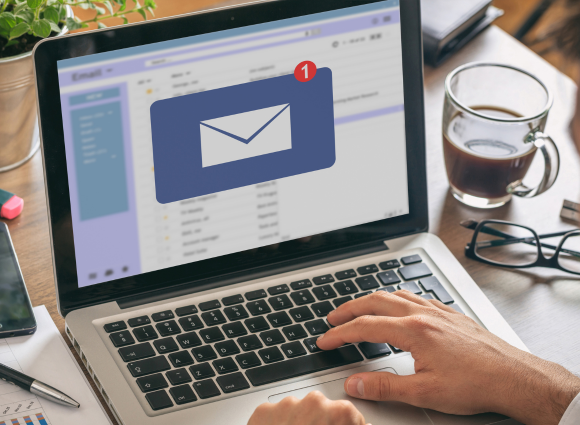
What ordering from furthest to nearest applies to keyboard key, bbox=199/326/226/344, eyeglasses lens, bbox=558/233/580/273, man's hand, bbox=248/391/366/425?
eyeglasses lens, bbox=558/233/580/273 < keyboard key, bbox=199/326/226/344 < man's hand, bbox=248/391/366/425

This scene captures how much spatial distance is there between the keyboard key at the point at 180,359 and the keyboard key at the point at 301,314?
14 centimetres

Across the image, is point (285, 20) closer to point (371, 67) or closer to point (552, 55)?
point (371, 67)

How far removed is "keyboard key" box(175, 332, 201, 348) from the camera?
750 mm

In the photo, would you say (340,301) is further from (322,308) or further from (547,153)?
(547,153)

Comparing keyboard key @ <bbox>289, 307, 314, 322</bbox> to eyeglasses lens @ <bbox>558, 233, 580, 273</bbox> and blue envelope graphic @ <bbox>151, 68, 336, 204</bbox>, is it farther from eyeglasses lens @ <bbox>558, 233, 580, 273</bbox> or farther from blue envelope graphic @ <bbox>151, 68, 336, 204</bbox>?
eyeglasses lens @ <bbox>558, 233, 580, 273</bbox>

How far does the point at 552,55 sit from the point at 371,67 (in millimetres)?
293

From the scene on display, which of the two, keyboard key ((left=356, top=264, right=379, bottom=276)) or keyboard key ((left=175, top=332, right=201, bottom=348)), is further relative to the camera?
keyboard key ((left=356, top=264, right=379, bottom=276))

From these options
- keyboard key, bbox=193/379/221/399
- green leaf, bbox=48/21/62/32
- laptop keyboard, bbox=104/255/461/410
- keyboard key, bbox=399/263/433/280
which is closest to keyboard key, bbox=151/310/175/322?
laptop keyboard, bbox=104/255/461/410

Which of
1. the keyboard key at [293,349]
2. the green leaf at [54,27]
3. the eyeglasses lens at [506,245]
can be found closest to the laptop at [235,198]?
the keyboard key at [293,349]

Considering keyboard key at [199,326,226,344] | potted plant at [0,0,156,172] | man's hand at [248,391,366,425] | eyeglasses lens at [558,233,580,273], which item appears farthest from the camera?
eyeglasses lens at [558,233,580,273]

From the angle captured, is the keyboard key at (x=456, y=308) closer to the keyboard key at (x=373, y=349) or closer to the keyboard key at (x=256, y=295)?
the keyboard key at (x=373, y=349)

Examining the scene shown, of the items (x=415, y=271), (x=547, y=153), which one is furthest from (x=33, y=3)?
(x=547, y=153)

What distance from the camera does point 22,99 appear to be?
93 cm

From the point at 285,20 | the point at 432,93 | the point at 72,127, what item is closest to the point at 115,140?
the point at 72,127
